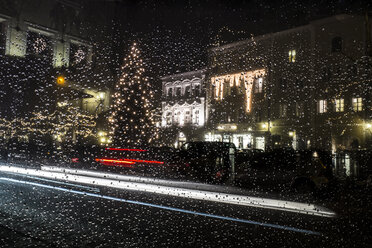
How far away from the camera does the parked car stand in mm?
7457

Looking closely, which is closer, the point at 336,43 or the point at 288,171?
the point at 288,171

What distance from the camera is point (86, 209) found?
505cm

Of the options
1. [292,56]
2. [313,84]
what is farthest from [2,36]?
[292,56]

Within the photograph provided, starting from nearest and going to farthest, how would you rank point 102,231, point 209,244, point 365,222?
point 209,244 < point 102,231 < point 365,222

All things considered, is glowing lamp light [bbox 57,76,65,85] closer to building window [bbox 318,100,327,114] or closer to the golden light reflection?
the golden light reflection

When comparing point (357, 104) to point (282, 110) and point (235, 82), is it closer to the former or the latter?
point (282, 110)

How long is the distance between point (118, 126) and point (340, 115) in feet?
64.7

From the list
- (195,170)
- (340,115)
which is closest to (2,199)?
(195,170)

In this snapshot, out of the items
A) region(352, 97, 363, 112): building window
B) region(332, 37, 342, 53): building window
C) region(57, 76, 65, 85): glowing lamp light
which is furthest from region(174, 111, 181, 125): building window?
region(332, 37, 342, 53): building window

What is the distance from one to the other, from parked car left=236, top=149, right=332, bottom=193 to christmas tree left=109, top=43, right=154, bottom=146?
19631 mm

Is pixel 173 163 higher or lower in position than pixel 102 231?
higher

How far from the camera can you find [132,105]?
1093 inches

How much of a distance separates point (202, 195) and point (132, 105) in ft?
75.7

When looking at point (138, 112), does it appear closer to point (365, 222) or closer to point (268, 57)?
point (268, 57)
